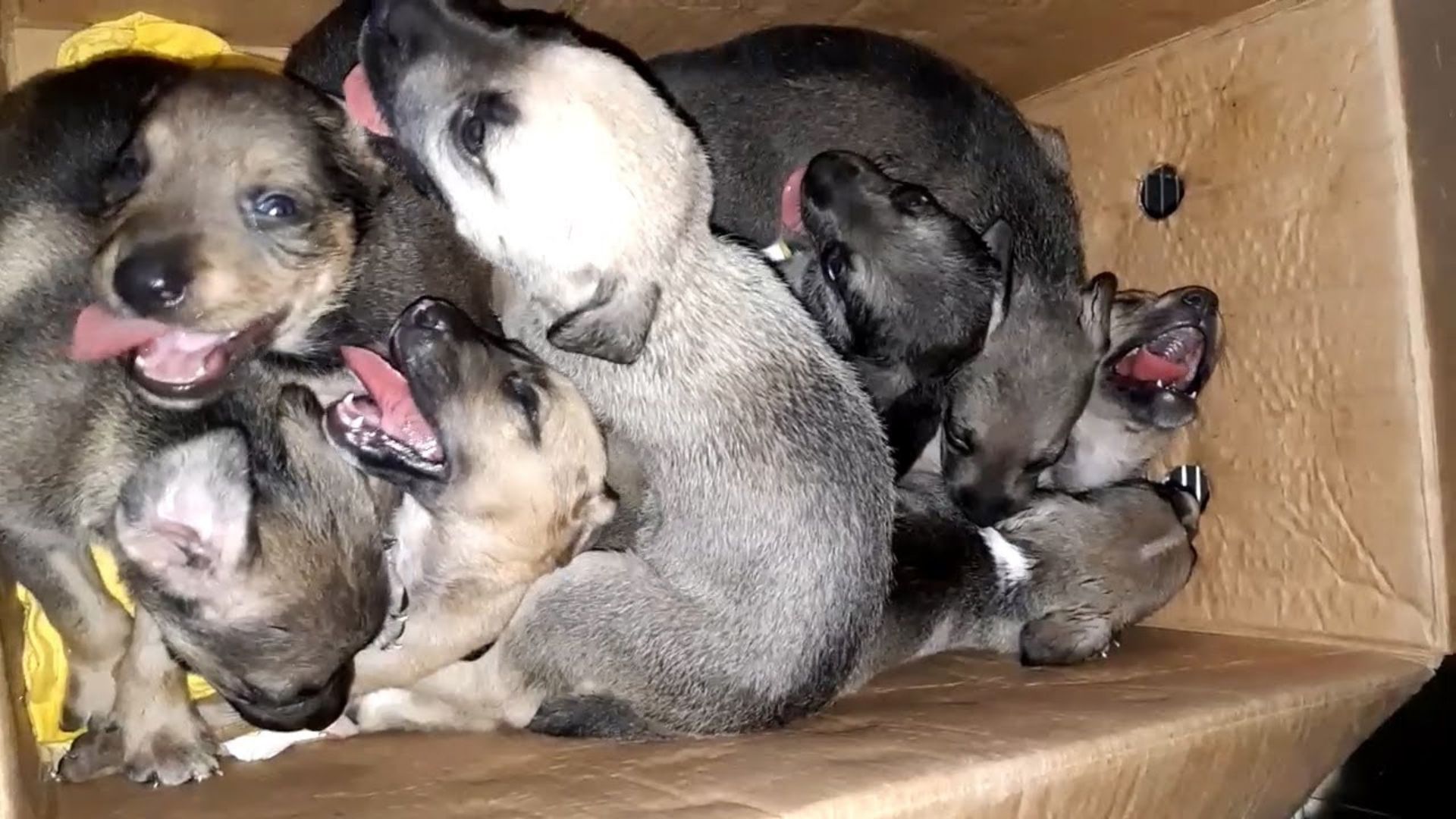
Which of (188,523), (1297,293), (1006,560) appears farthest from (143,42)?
(1297,293)

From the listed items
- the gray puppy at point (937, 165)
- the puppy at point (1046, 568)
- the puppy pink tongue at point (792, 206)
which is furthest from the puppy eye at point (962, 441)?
the puppy pink tongue at point (792, 206)

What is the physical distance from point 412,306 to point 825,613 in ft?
3.84

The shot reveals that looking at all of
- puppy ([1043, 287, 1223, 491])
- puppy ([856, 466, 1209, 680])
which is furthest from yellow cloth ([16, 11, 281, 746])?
puppy ([1043, 287, 1223, 491])

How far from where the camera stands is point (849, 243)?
11.4ft

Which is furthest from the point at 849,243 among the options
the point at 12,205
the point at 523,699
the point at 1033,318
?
the point at 12,205

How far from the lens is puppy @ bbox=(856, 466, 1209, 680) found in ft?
12.3

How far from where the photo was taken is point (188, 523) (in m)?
2.55

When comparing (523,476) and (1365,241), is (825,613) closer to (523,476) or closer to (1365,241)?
(523,476)

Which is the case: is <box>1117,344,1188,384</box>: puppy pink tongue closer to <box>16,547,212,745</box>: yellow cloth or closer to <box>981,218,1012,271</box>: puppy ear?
<box>981,218,1012,271</box>: puppy ear

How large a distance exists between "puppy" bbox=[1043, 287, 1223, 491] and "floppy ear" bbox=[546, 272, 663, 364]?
1526mm

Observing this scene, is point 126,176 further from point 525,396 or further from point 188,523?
point 525,396

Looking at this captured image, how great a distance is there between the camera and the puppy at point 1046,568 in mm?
3764

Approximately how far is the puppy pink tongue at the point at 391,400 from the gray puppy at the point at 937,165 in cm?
109

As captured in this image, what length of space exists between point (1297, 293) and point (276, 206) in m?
2.43
